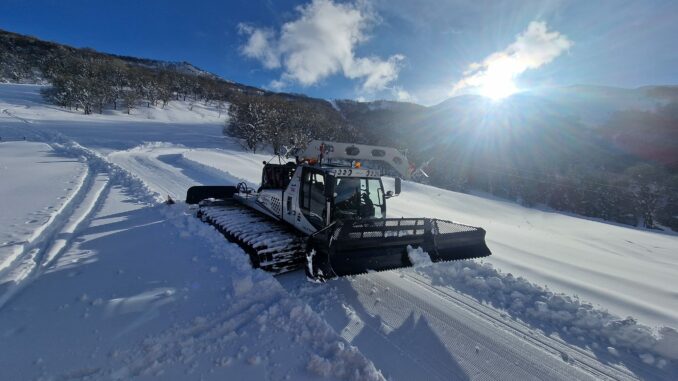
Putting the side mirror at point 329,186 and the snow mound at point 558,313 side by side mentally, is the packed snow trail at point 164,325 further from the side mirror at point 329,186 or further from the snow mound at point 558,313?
the snow mound at point 558,313

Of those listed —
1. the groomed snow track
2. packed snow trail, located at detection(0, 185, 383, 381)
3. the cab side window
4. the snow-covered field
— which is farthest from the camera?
the cab side window

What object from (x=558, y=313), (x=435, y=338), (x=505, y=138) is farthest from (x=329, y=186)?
(x=505, y=138)

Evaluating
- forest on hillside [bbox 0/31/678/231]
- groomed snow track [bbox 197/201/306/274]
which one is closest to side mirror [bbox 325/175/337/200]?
groomed snow track [bbox 197/201/306/274]

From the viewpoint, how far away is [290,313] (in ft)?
14.7

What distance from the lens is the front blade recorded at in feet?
Answer: 16.8

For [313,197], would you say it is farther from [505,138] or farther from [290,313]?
[505,138]

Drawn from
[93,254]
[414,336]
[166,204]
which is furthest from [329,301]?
[166,204]

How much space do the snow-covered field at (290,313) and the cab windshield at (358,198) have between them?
4.29 feet

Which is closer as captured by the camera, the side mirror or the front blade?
the front blade

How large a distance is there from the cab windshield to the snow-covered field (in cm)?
131

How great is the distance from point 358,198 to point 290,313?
281 cm

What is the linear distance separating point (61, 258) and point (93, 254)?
49cm

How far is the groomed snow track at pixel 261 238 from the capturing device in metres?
5.70

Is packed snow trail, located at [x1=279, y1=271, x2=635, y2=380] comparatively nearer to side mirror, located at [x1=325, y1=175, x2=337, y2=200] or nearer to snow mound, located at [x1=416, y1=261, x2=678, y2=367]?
snow mound, located at [x1=416, y1=261, x2=678, y2=367]
